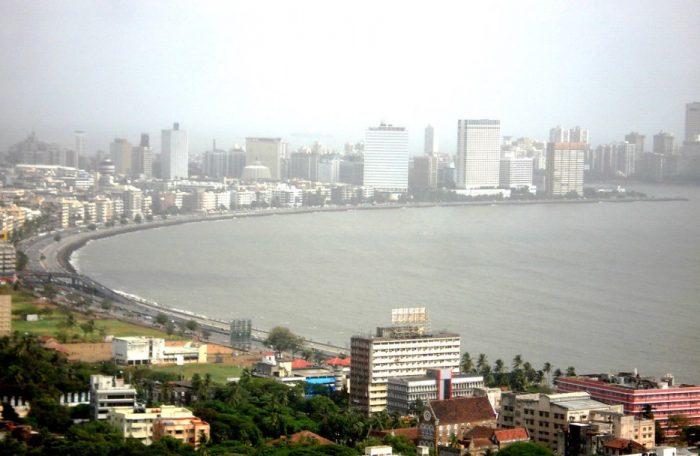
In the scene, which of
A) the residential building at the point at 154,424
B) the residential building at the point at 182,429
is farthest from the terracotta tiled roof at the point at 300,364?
the residential building at the point at 182,429

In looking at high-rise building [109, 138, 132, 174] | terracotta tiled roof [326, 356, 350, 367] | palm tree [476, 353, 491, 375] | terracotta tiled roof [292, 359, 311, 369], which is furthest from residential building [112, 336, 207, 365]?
high-rise building [109, 138, 132, 174]

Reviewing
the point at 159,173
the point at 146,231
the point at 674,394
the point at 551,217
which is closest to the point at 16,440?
the point at 674,394

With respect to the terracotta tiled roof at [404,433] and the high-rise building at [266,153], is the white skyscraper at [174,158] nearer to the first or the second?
the high-rise building at [266,153]

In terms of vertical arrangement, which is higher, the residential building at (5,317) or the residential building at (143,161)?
the residential building at (143,161)

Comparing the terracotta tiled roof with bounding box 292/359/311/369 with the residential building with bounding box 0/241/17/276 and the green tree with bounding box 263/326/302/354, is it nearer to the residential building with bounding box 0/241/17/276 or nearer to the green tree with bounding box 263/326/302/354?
the green tree with bounding box 263/326/302/354

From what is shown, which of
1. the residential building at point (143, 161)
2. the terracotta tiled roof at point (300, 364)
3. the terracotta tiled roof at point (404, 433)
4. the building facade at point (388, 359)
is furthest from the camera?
the residential building at point (143, 161)

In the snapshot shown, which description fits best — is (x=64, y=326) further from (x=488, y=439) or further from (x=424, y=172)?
(x=424, y=172)
